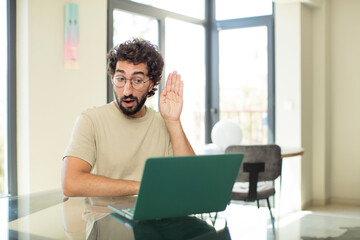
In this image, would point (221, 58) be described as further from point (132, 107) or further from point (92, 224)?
point (92, 224)

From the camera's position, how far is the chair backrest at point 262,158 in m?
3.09

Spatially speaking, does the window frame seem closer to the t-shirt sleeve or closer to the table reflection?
the t-shirt sleeve

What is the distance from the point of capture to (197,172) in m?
1.11

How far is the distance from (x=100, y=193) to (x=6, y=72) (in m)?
2.07

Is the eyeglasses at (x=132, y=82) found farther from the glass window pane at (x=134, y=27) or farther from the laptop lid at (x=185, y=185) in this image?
the glass window pane at (x=134, y=27)

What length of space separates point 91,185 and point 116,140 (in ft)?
1.02

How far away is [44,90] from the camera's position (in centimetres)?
333

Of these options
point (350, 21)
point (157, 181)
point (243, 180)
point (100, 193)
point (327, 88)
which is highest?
point (350, 21)

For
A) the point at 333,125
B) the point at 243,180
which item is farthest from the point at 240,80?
the point at 243,180

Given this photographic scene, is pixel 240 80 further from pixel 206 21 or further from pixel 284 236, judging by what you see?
pixel 284 236

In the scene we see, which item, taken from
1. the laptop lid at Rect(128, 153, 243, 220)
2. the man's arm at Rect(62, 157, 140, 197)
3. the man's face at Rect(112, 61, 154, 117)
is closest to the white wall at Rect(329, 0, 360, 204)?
the man's face at Rect(112, 61, 154, 117)

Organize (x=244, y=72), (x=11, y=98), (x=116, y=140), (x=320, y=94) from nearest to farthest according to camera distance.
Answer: (x=116, y=140) < (x=11, y=98) < (x=320, y=94) < (x=244, y=72)

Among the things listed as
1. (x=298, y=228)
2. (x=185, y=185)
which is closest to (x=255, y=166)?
(x=298, y=228)

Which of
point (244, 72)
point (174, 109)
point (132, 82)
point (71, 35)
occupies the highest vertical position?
point (71, 35)
